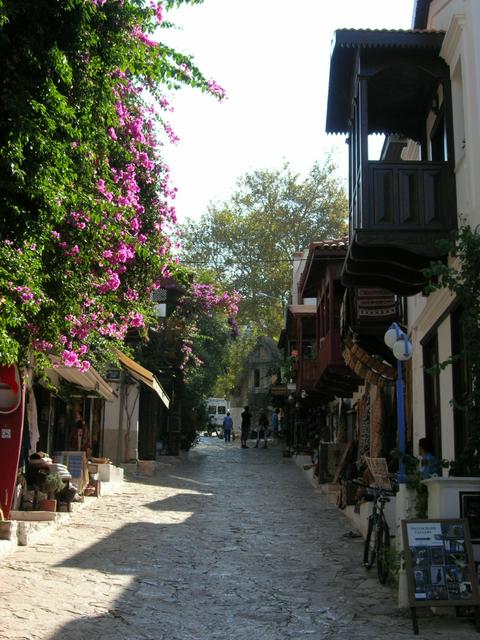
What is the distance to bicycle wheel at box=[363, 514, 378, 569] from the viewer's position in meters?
9.45

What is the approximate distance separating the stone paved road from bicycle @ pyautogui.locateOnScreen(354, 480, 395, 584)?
0.63ft

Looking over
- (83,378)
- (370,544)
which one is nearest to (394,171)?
(370,544)

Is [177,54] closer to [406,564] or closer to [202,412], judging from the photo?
[406,564]

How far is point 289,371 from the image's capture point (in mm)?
35188

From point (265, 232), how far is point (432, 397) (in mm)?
33424

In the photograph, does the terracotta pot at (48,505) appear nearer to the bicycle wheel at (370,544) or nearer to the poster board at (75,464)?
the poster board at (75,464)

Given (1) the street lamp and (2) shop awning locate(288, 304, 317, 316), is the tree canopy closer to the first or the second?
(2) shop awning locate(288, 304, 317, 316)

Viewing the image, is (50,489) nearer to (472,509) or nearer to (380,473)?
(380,473)

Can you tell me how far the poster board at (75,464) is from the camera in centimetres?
1471

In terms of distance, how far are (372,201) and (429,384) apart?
428 cm

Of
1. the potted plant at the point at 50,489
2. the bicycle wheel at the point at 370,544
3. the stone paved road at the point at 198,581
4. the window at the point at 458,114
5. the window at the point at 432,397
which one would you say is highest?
the window at the point at 458,114

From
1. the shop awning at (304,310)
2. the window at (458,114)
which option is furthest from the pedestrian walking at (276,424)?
the window at (458,114)

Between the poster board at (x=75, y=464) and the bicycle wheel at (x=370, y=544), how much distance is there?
6.80m

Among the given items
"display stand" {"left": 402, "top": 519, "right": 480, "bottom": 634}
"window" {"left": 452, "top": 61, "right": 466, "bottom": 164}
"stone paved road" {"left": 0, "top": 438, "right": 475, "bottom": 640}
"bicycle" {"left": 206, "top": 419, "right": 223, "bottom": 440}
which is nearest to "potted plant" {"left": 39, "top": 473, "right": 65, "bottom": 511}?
"stone paved road" {"left": 0, "top": 438, "right": 475, "bottom": 640}
